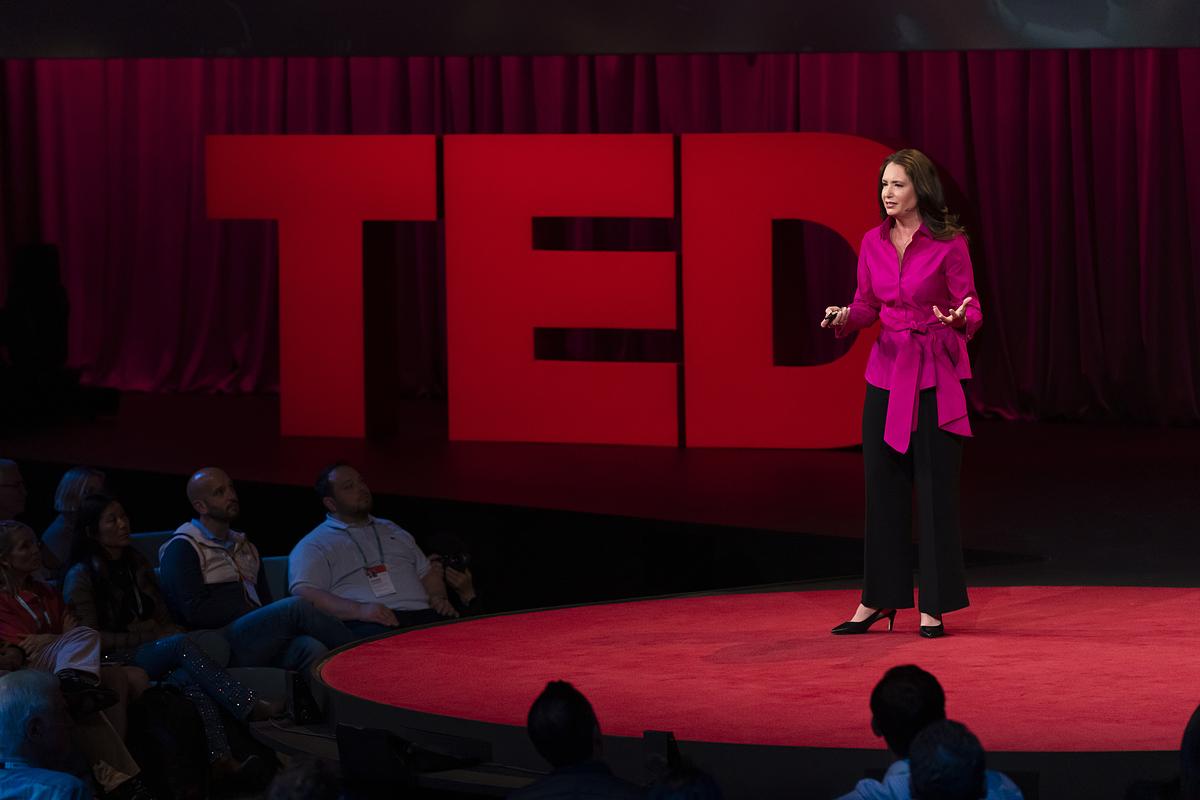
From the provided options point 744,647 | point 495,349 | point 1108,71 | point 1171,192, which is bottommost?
point 744,647

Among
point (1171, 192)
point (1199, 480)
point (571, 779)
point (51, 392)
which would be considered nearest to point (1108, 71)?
point (1171, 192)

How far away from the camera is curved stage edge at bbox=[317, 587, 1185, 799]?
3.36 meters

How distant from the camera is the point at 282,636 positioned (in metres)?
5.07

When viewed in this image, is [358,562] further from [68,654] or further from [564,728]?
[564,728]

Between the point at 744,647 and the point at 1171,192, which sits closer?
the point at 744,647

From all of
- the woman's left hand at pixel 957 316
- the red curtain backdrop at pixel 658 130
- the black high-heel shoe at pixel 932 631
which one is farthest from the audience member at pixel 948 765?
the red curtain backdrop at pixel 658 130

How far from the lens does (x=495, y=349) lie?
891cm

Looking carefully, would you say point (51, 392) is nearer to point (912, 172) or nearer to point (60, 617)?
point (60, 617)

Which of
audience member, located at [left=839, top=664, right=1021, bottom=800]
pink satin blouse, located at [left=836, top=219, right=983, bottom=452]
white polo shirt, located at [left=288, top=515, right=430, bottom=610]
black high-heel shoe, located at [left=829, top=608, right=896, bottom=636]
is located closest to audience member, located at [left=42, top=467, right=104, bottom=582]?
white polo shirt, located at [left=288, top=515, right=430, bottom=610]

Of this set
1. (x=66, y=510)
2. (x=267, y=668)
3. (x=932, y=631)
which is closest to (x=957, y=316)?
(x=932, y=631)

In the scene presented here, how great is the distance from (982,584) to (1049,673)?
143 cm

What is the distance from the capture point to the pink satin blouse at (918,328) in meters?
4.39

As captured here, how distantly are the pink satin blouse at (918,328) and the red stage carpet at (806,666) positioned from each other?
1.86 feet

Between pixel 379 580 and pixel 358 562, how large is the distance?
0.08 metres
